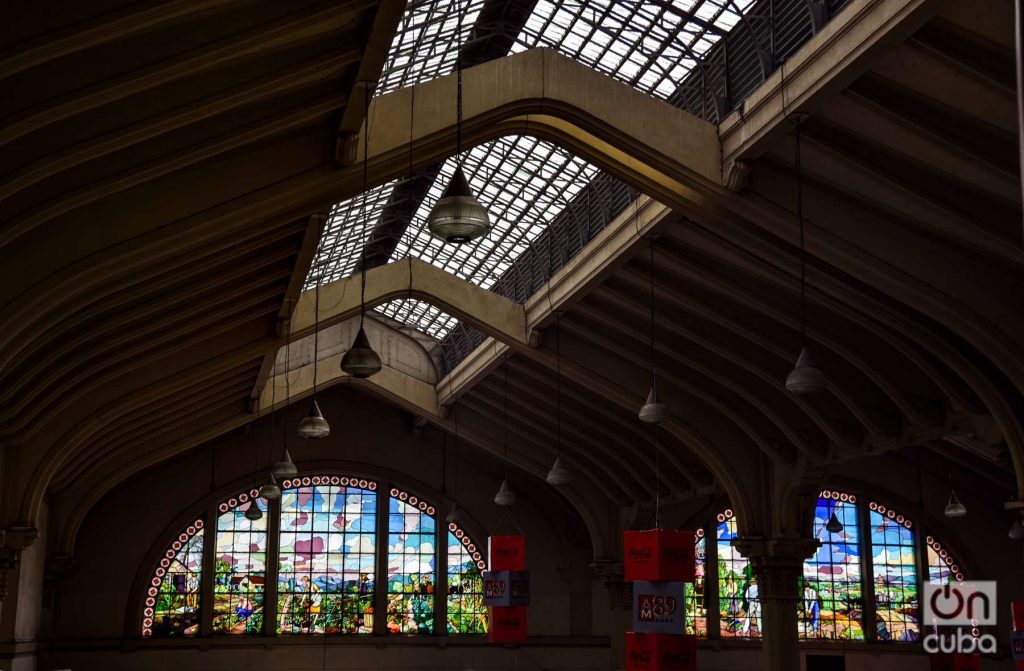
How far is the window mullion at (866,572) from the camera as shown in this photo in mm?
31828

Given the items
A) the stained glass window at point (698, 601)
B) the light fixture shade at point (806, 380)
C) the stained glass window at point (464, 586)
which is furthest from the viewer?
the stained glass window at point (464, 586)

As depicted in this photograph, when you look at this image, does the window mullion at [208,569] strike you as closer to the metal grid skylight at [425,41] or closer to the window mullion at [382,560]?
the window mullion at [382,560]

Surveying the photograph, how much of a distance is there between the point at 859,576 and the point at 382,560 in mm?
13081

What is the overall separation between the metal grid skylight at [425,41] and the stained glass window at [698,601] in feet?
57.9

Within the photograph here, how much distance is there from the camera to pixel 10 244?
12281 mm

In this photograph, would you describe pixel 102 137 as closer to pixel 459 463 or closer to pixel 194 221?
pixel 194 221

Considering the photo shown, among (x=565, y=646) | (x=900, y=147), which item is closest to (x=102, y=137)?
(x=900, y=147)

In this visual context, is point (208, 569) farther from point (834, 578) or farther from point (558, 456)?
point (834, 578)

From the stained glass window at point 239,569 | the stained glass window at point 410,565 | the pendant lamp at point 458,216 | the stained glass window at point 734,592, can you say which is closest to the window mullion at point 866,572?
the stained glass window at point 734,592

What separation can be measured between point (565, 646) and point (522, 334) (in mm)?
13433

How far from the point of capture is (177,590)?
1236 inches

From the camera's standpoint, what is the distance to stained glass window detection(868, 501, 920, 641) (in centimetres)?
3194

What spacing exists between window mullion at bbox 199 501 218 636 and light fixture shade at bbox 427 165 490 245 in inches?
918

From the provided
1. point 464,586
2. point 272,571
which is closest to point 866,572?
point 464,586
